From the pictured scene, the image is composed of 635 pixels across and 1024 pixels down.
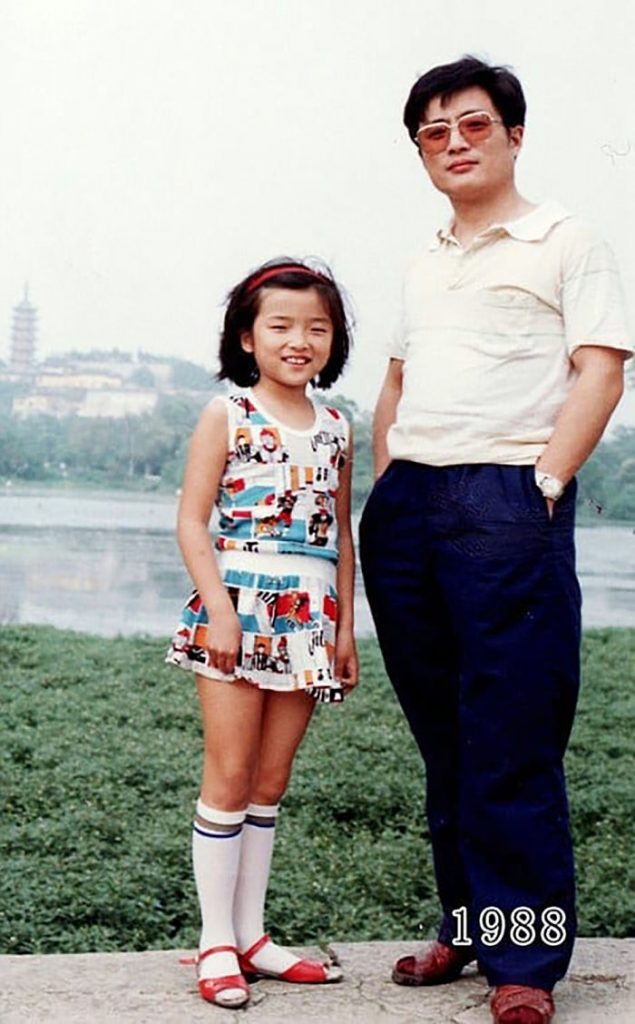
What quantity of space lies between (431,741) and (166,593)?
3.31 metres

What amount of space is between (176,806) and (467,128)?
8.86 feet

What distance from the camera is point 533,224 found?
2.26 meters

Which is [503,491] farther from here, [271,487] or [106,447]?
[106,447]

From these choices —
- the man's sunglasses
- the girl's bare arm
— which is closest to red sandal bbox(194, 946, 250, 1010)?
the girl's bare arm

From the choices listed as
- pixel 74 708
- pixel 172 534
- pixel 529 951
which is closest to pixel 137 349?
pixel 172 534

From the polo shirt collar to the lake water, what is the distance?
3388 mm

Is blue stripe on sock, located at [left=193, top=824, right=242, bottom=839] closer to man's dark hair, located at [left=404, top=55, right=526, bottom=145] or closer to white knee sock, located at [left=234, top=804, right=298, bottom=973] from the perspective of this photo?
white knee sock, located at [left=234, top=804, right=298, bottom=973]

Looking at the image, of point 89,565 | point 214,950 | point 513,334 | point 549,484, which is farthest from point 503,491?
point 89,565

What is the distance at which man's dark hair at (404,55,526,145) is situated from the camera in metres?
2.28

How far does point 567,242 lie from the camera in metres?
2.23

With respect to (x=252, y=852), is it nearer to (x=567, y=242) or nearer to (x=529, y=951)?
(x=529, y=951)

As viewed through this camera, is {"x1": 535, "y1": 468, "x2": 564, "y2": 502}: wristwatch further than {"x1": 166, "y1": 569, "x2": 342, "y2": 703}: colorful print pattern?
No

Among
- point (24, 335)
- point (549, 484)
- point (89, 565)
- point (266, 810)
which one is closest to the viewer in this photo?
point (549, 484)

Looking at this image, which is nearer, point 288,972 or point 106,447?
point 288,972
